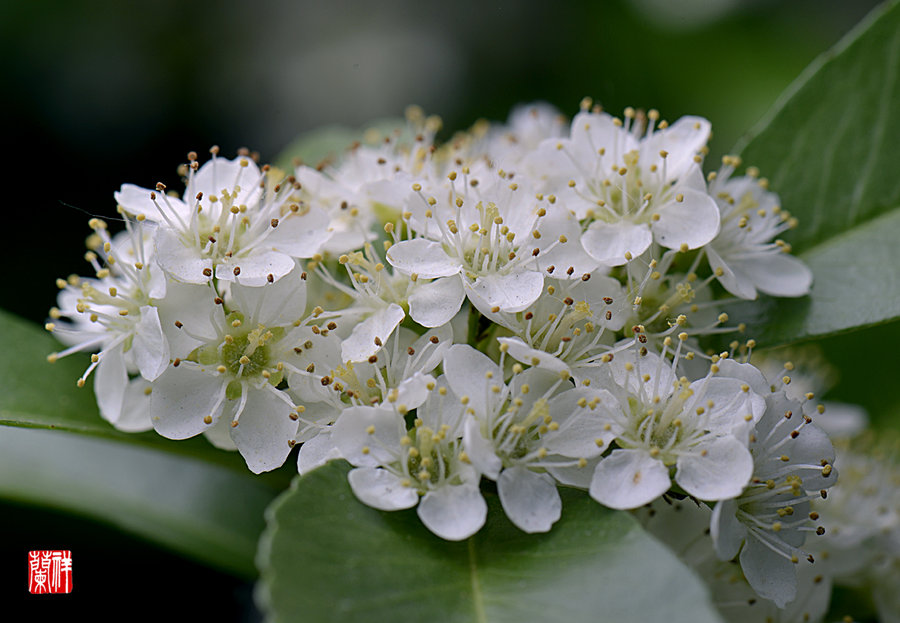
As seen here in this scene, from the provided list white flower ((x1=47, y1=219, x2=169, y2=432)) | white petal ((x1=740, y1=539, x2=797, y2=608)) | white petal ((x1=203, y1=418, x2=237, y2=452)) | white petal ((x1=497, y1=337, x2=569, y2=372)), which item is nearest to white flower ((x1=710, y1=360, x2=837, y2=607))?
white petal ((x1=740, y1=539, x2=797, y2=608))

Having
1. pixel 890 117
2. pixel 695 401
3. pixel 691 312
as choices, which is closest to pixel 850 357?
pixel 890 117

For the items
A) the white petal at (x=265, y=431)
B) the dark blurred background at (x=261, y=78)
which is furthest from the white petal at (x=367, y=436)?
the dark blurred background at (x=261, y=78)

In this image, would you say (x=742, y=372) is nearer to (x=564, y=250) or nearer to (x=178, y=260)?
(x=564, y=250)

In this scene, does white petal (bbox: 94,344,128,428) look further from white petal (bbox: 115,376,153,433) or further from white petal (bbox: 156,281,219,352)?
→ white petal (bbox: 156,281,219,352)

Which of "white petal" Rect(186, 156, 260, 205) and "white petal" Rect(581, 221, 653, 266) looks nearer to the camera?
"white petal" Rect(581, 221, 653, 266)

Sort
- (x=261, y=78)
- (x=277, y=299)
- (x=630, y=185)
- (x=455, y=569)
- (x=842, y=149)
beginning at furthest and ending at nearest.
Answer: (x=261, y=78), (x=842, y=149), (x=630, y=185), (x=277, y=299), (x=455, y=569)

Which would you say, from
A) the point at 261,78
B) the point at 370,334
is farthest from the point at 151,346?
the point at 261,78

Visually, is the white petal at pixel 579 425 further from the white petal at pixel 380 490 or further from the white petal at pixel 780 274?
the white petal at pixel 780 274
